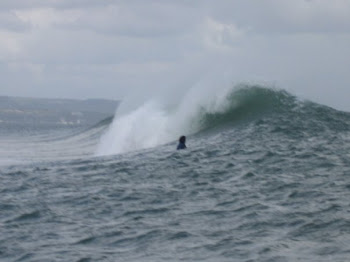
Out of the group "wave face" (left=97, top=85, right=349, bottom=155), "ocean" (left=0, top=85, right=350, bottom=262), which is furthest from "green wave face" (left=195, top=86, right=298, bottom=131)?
"ocean" (left=0, top=85, right=350, bottom=262)

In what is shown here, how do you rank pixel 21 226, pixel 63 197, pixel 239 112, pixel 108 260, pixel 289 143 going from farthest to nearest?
pixel 239 112, pixel 289 143, pixel 63 197, pixel 21 226, pixel 108 260

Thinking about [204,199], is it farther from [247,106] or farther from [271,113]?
[247,106]

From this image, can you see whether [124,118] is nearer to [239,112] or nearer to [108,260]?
[239,112]

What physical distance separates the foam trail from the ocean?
3.14 m

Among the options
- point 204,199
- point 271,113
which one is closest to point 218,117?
point 271,113

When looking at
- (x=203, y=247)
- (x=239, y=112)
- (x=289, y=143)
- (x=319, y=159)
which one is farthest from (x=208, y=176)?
(x=239, y=112)

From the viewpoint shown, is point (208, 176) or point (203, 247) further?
point (208, 176)

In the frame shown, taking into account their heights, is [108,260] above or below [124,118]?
below

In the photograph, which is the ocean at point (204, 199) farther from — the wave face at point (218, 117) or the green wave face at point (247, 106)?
the green wave face at point (247, 106)

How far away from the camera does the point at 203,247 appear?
11.8m

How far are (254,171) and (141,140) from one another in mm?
12598

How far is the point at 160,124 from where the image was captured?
31266mm

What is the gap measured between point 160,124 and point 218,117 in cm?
333

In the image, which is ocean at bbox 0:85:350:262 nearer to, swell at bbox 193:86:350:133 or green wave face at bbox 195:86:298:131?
swell at bbox 193:86:350:133
